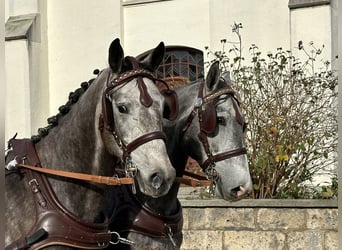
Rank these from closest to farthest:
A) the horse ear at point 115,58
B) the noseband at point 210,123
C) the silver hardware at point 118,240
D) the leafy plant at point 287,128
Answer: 1. the horse ear at point 115,58
2. the silver hardware at point 118,240
3. the noseband at point 210,123
4. the leafy plant at point 287,128

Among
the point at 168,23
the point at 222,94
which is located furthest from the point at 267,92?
the point at 168,23

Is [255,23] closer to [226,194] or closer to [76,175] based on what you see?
[226,194]

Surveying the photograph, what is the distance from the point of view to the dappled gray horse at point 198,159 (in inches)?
171

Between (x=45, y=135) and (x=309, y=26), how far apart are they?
806cm

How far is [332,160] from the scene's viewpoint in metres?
8.75

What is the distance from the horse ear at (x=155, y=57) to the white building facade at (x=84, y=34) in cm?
820

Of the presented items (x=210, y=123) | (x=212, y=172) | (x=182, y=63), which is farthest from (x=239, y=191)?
(x=182, y=63)

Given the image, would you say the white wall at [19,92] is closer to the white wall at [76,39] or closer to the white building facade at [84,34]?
the white building facade at [84,34]

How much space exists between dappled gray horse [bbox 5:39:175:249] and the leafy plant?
4458 mm

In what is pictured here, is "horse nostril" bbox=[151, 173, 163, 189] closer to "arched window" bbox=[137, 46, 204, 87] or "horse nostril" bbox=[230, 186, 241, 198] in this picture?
"horse nostril" bbox=[230, 186, 241, 198]

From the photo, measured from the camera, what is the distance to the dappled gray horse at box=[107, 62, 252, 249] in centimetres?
436

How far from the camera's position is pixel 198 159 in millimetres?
4617

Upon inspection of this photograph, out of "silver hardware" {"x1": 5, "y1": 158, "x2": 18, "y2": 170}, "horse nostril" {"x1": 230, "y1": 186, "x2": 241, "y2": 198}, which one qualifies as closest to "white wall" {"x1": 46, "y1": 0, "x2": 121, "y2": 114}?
"horse nostril" {"x1": 230, "y1": 186, "x2": 241, "y2": 198}

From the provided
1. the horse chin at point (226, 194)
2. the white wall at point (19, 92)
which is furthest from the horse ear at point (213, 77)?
the white wall at point (19, 92)
